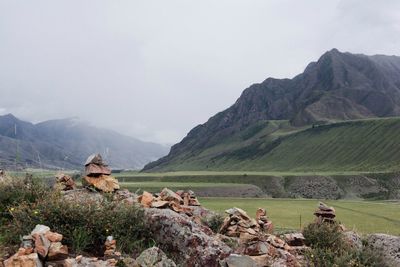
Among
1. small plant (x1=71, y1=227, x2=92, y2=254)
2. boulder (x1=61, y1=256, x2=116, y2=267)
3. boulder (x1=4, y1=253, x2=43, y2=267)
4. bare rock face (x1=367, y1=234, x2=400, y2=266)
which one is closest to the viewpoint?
boulder (x1=4, y1=253, x2=43, y2=267)

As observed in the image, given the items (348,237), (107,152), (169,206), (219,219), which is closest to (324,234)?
(348,237)

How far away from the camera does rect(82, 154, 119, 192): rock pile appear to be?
16469 millimetres

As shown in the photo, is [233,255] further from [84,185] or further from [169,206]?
[84,185]

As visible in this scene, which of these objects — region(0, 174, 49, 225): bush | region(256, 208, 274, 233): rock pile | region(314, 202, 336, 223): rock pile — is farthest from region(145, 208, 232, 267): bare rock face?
region(314, 202, 336, 223): rock pile

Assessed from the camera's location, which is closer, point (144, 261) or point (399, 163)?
point (144, 261)

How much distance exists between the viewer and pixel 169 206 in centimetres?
1543

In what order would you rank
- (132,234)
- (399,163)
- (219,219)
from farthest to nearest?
(399,163) → (219,219) → (132,234)

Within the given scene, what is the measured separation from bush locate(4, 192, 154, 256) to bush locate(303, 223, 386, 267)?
511 centimetres

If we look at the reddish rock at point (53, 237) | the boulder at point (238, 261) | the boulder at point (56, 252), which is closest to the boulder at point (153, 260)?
the boulder at point (238, 261)

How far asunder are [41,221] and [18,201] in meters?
2.50

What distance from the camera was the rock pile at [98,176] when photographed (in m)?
16.5

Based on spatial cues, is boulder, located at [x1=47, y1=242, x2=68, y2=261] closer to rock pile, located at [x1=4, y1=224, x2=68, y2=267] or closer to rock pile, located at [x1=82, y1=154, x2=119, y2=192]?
rock pile, located at [x1=4, y1=224, x2=68, y2=267]

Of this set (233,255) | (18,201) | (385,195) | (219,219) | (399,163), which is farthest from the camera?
(399,163)

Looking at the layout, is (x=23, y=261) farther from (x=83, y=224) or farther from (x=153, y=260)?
(x=153, y=260)
